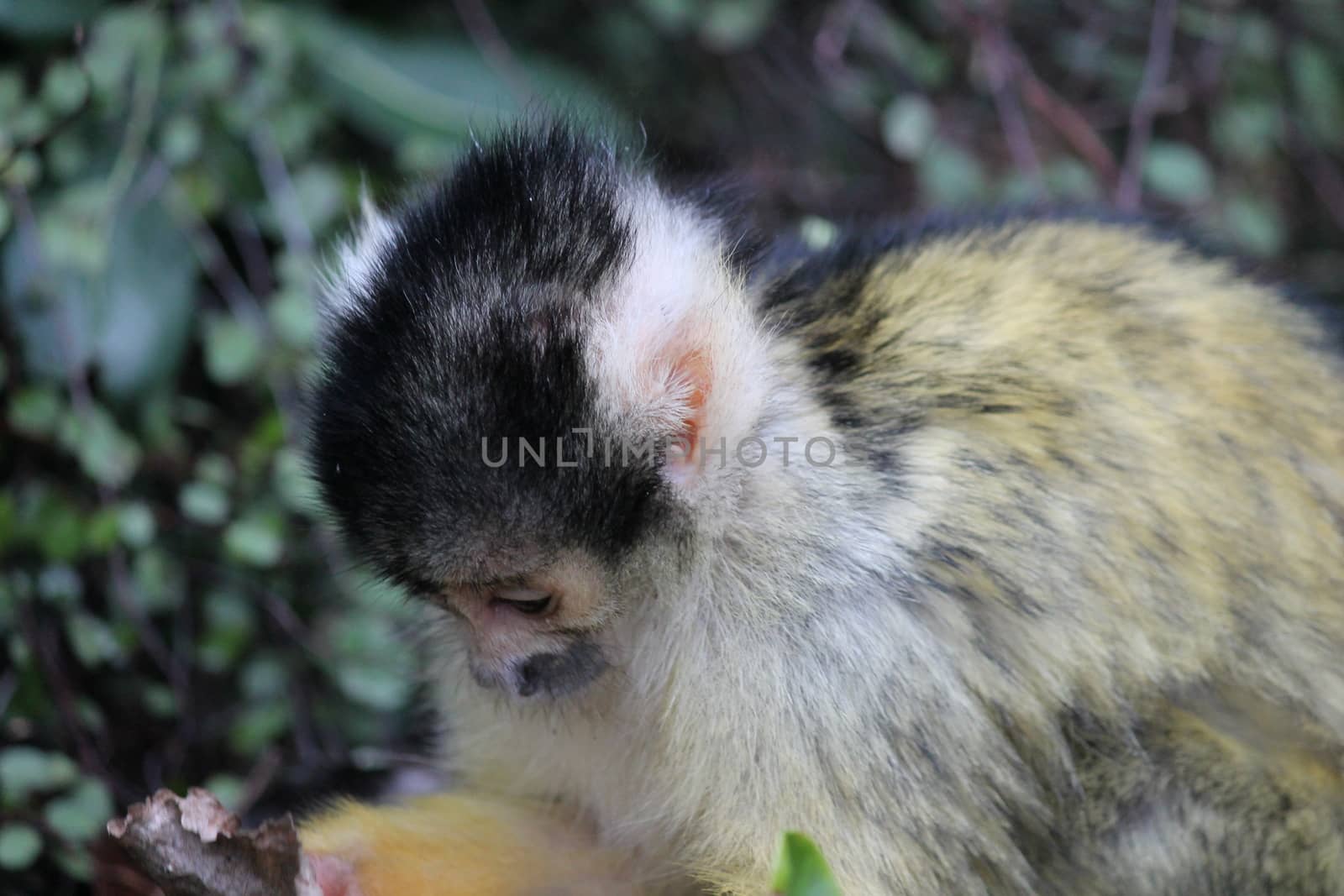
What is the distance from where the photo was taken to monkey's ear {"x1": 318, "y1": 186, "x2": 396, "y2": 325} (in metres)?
2.00

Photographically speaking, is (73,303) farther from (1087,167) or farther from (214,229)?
(1087,167)

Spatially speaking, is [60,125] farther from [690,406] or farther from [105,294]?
[690,406]

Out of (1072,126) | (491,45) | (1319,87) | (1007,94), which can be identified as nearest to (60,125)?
(491,45)

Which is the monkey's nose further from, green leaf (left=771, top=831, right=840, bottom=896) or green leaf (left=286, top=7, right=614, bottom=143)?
green leaf (left=286, top=7, right=614, bottom=143)

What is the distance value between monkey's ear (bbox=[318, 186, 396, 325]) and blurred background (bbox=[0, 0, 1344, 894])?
411 mm

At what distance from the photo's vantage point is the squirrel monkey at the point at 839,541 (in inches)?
73.2

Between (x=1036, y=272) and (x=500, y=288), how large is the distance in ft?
3.33

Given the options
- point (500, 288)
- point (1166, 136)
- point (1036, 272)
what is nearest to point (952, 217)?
point (1036, 272)

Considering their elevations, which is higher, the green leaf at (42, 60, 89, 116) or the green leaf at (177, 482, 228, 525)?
the green leaf at (42, 60, 89, 116)

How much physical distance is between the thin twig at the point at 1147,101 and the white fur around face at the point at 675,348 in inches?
83.5

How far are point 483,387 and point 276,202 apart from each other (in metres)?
1.61

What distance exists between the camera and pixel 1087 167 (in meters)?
3.99

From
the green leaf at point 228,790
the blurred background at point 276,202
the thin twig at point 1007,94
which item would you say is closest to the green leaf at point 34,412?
the blurred background at point 276,202

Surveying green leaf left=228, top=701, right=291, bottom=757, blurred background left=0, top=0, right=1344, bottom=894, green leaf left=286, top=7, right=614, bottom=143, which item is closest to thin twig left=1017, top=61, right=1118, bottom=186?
blurred background left=0, top=0, right=1344, bottom=894
